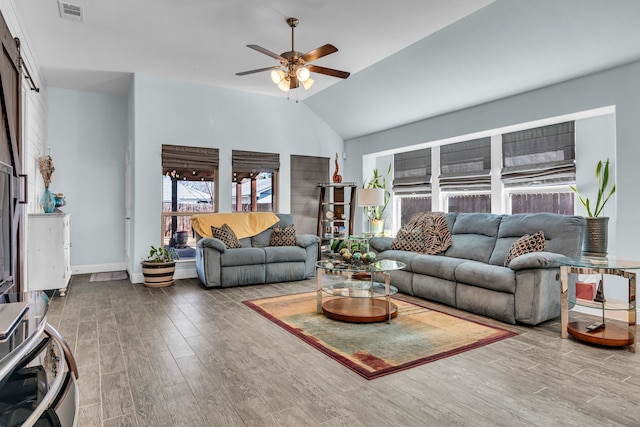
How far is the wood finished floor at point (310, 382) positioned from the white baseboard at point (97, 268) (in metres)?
3.06

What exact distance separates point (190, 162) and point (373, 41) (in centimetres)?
330

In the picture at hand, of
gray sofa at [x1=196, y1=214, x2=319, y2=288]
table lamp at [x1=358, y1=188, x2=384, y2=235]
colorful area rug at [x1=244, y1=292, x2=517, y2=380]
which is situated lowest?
colorful area rug at [x1=244, y1=292, x2=517, y2=380]

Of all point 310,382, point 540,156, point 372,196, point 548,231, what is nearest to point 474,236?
point 548,231

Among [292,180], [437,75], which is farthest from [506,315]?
[292,180]

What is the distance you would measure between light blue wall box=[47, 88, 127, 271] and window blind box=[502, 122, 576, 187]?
6.16 m

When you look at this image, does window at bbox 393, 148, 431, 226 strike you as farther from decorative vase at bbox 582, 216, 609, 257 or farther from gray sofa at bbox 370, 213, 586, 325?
decorative vase at bbox 582, 216, 609, 257

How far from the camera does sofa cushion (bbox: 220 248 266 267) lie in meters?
5.07

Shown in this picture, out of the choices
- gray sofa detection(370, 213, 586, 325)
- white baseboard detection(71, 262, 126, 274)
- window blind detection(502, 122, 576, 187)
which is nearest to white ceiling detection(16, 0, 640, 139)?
window blind detection(502, 122, 576, 187)

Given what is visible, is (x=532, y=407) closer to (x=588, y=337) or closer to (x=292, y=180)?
(x=588, y=337)

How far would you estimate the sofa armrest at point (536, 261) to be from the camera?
11.0ft

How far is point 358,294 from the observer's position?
3.84m

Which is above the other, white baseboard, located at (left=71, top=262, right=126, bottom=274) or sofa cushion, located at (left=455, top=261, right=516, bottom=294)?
sofa cushion, located at (left=455, top=261, right=516, bottom=294)

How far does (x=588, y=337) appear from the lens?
304cm

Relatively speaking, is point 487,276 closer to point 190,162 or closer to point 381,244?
point 381,244
